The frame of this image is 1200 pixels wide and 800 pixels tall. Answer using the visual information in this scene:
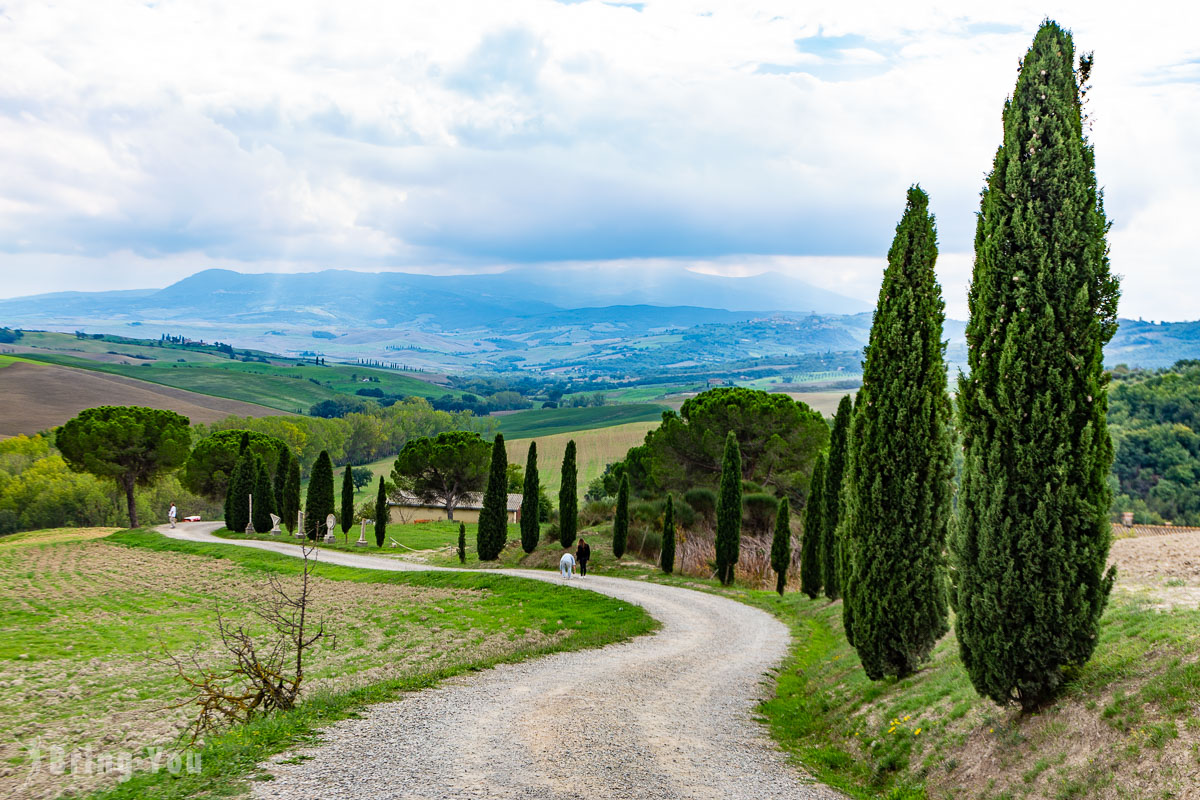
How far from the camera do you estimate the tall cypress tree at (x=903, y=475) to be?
11.2 meters

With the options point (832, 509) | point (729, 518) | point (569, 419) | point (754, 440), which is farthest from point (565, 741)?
point (569, 419)

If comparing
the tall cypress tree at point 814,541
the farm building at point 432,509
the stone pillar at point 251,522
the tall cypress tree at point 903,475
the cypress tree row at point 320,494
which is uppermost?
the tall cypress tree at point 903,475

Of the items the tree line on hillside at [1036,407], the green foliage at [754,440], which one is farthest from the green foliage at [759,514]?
the tree line on hillside at [1036,407]

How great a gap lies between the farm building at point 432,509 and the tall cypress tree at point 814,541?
38.4 m

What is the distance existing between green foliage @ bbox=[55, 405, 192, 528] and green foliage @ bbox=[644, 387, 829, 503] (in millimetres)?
35687

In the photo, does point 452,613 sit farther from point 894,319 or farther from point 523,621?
point 894,319

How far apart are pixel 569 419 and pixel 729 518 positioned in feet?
357

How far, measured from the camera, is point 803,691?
511 inches

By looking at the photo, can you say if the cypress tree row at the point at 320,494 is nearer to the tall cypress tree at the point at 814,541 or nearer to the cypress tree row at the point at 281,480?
the cypress tree row at the point at 281,480

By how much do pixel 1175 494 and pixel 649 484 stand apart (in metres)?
45.2

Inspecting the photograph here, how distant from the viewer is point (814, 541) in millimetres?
24344

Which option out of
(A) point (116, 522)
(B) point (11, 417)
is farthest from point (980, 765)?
(B) point (11, 417)

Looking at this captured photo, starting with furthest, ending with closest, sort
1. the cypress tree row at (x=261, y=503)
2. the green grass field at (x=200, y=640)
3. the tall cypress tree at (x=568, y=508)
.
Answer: the cypress tree row at (x=261, y=503), the tall cypress tree at (x=568, y=508), the green grass field at (x=200, y=640)

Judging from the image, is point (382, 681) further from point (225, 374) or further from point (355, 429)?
point (225, 374)
